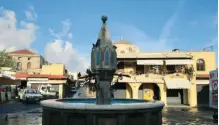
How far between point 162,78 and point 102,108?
87.3 feet

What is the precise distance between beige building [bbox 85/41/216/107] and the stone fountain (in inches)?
932

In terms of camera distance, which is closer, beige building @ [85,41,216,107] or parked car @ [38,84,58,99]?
beige building @ [85,41,216,107]

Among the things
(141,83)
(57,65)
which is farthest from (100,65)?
(57,65)

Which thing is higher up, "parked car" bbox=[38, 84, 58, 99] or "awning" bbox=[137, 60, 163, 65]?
"awning" bbox=[137, 60, 163, 65]

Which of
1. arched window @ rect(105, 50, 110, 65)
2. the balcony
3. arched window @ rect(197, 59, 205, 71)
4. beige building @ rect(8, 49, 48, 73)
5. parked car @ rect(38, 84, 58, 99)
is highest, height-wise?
beige building @ rect(8, 49, 48, 73)

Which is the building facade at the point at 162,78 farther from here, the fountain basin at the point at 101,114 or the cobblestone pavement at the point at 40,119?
the fountain basin at the point at 101,114

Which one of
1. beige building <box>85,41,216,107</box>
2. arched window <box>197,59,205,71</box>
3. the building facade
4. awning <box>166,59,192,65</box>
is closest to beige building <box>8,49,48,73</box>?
beige building <box>85,41,216,107</box>

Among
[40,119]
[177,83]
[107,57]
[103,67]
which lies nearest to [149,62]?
[177,83]

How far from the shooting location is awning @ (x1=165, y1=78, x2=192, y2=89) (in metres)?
31.9

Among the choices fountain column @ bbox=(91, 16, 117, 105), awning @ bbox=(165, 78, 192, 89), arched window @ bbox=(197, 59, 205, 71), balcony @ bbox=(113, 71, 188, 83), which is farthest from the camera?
arched window @ bbox=(197, 59, 205, 71)

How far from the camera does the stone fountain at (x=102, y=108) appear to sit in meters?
8.38

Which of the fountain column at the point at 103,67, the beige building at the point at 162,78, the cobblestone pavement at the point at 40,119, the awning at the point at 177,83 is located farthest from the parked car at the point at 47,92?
the fountain column at the point at 103,67

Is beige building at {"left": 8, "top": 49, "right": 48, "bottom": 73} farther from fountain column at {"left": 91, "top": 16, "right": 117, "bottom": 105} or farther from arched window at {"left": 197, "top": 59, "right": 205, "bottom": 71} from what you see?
fountain column at {"left": 91, "top": 16, "right": 117, "bottom": 105}

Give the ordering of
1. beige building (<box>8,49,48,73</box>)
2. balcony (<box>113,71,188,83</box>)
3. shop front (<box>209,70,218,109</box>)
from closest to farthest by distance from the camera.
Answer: shop front (<box>209,70,218,109</box>) → balcony (<box>113,71,188,83</box>) → beige building (<box>8,49,48,73</box>)
